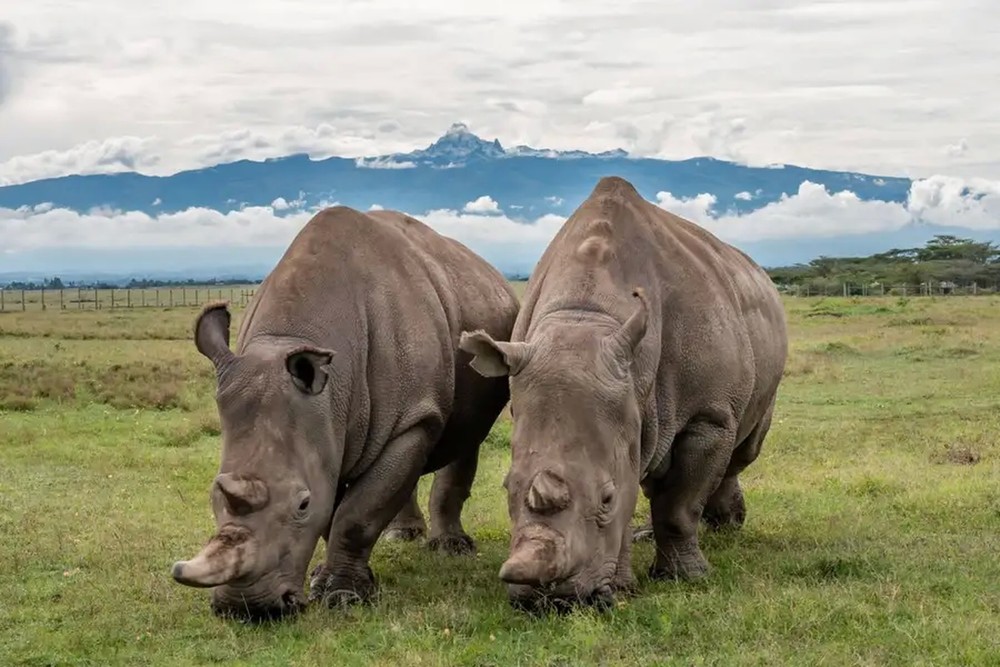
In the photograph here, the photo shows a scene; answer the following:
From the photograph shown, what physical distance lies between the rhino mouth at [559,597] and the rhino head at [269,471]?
133 centimetres

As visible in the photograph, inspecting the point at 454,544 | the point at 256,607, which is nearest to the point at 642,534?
the point at 454,544

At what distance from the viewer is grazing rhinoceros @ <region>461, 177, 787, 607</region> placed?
24.0ft

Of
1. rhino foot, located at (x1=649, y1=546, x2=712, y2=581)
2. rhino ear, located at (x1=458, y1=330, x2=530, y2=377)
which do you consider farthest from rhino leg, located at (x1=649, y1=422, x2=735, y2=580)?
rhino ear, located at (x1=458, y1=330, x2=530, y2=377)

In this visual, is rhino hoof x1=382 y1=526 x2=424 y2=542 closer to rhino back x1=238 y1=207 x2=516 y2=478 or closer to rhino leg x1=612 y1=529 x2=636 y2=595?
rhino back x1=238 y1=207 x2=516 y2=478

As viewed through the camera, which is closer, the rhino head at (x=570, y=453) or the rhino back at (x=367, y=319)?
the rhino head at (x=570, y=453)

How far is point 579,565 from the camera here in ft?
23.8

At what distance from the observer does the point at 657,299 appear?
8.83 m

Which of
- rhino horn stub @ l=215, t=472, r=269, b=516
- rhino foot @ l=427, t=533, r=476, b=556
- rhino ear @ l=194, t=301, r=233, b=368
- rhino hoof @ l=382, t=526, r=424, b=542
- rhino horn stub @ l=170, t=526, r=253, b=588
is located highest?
rhino ear @ l=194, t=301, r=233, b=368

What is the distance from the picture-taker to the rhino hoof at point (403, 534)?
1160cm

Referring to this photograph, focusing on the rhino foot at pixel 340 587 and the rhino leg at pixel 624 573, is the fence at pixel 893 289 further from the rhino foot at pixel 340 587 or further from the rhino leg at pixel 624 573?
the rhino foot at pixel 340 587

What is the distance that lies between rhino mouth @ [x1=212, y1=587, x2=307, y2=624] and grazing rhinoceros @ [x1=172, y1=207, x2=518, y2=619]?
11mm

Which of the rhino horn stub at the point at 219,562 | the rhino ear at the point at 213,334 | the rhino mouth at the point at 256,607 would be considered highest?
the rhino ear at the point at 213,334

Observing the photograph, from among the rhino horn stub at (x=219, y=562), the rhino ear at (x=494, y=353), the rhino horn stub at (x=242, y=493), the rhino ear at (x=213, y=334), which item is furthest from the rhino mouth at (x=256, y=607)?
the rhino ear at (x=494, y=353)

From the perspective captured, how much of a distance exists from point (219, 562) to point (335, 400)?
1529 mm
